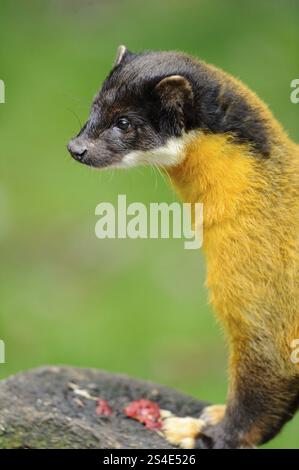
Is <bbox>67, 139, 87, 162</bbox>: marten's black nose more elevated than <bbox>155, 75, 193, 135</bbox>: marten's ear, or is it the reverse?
<bbox>155, 75, 193, 135</bbox>: marten's ear

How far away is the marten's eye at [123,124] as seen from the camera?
7.68 m

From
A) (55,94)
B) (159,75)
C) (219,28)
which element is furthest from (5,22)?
(159,75)

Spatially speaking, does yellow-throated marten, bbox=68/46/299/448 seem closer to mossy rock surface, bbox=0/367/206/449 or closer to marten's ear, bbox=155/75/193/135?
marten's ear, bbox=155/75/193/135

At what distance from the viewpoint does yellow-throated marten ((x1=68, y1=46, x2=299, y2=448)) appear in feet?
25.0

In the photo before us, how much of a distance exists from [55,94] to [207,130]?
9.81 m

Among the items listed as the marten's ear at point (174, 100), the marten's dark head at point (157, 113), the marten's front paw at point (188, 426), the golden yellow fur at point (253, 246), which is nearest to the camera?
the marten's ear at point (174, 100)

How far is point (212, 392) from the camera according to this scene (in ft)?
41.6

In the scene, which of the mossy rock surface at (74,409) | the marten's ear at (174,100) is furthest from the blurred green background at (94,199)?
the mossy rock surface at (74,409)

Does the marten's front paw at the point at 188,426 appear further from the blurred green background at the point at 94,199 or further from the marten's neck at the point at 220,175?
the blurred green background at the point at 94,199

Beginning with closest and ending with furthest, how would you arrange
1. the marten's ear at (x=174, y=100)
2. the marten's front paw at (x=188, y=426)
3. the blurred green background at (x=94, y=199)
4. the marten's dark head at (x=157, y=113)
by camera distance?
1. the marten's ear at (x=174, y=100)
2. the marten's dark head at (x=157, y=113)
3. the marten's front paw at (x=188, y=426)
4. the blurred green background at (x=94, y=199)

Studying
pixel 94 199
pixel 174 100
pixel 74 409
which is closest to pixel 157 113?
pixel 174 100

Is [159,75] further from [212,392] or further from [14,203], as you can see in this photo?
[14,203]

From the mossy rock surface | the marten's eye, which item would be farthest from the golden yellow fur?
the mossy rock surface
